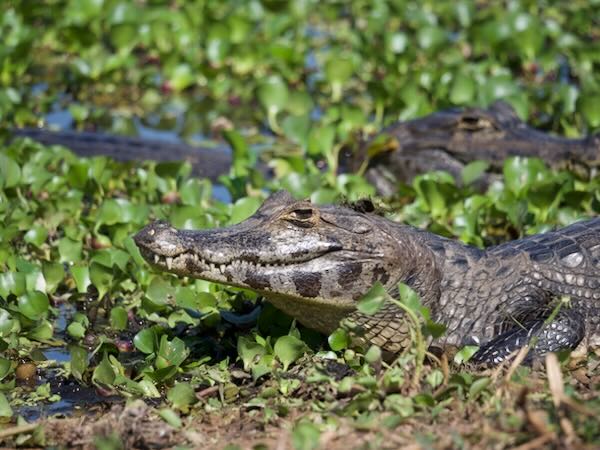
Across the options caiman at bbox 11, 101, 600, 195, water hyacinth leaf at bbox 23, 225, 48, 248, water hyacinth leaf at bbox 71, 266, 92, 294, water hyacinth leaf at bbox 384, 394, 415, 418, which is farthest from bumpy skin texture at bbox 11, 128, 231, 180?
water hyacinth leaf at bbox 384, 394, 415, 418

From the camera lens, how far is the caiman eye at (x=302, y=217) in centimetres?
544

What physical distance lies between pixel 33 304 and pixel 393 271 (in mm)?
1893

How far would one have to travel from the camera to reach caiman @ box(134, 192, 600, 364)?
534cm

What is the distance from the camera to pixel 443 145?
955 centimetres

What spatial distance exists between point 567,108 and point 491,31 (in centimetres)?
209

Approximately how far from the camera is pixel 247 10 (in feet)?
42.8

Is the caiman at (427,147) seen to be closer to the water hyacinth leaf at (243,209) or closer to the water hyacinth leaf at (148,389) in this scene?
the water hyacinth leaf at (243,209)

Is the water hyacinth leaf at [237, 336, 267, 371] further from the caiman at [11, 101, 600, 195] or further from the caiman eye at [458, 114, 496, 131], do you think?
the caiman eye at [458, 114, 496, 131]

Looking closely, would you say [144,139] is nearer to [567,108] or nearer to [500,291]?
[567,108]

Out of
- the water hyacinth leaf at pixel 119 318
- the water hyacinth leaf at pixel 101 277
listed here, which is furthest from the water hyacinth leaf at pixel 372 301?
the water hyacinth leaf at pixel 101 277

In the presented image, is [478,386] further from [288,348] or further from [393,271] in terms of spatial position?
[288,348]

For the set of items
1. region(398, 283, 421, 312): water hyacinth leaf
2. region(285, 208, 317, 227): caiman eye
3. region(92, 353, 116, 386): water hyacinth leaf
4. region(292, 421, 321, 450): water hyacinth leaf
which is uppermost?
region(285, 208, 317, 227): caiman eye

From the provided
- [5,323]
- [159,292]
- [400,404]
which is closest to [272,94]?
[159,292]

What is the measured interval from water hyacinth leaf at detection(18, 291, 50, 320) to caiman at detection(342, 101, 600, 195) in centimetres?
368
